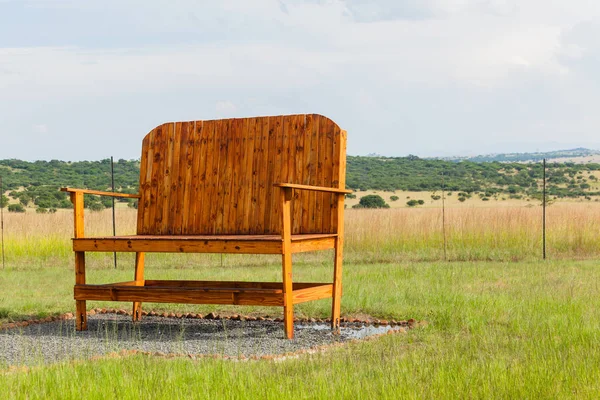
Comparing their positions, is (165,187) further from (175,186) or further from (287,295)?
(287,295)

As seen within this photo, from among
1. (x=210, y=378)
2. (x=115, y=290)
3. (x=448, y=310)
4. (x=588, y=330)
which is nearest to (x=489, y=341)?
(x=588, y=330)

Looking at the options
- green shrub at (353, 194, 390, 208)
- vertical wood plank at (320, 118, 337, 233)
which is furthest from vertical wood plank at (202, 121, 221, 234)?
green shrub at (353, 194, 390, 208)

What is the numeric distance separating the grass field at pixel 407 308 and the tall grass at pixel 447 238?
0.03 metres

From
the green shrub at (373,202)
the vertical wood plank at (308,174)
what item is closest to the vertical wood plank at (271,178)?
the vertical wood plank at (308,174)

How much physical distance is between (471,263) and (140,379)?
25.4 feet

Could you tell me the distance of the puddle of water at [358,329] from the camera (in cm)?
599

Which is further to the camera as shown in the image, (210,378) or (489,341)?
(489,341)

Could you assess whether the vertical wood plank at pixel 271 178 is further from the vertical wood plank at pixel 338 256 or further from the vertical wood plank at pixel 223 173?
the vertical wood plank at pixel 338 256

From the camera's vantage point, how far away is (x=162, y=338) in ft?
19.4

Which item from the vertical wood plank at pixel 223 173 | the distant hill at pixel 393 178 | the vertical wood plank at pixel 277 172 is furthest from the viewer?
the distant hill at pixel 393 178

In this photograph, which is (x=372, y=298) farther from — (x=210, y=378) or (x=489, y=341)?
(x=210, y=378)

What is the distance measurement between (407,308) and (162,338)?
6.73ft

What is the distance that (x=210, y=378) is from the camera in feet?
13.3

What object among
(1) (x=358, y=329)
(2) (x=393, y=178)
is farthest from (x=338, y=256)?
(2) (x=393, y=178)
